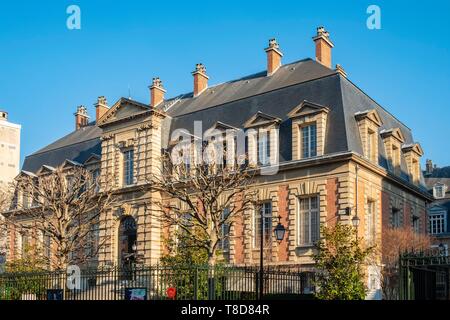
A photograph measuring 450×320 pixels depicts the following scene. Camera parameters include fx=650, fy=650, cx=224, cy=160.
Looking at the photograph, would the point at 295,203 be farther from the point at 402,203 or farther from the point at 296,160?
the point at 402,203

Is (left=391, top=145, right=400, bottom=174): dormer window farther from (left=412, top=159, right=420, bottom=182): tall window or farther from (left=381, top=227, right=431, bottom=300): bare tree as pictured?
(left=381, top=227, right=431, bottom=300): bare tree

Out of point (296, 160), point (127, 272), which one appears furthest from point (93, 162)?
point (127, 272)

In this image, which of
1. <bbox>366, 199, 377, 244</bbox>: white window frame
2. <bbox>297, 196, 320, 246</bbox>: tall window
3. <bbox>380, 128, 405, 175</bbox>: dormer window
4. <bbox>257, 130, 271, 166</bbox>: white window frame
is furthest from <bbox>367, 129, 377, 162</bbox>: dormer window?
<bbox>257, 130, 271, 166</bbox>: white window frame

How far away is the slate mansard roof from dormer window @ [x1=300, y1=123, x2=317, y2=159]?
787 millimetres

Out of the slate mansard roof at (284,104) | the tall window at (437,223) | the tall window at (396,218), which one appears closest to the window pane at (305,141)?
the slate mansard roof at (284,104)

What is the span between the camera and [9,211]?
174 feet

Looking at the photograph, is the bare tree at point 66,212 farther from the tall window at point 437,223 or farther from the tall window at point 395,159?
the tall window at point 437,223

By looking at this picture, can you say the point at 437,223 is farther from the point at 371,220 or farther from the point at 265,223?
the point at 265,223

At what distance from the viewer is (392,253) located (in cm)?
3569

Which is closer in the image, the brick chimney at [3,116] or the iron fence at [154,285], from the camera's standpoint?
the iron fence at [154,285]

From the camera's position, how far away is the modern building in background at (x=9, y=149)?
72062 millimetres

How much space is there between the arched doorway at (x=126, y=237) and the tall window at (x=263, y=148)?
10693mm

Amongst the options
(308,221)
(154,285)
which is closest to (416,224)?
(308,221)
